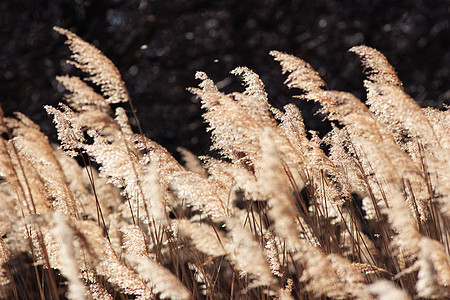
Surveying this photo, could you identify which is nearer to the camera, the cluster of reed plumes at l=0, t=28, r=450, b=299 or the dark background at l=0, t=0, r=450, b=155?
the cluster of reed plumes at l=0, t=28, r=450, b=299

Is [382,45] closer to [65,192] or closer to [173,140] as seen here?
[173,140]

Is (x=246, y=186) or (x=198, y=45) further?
(x=198, y=45)

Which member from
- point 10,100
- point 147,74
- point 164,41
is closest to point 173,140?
point 147,74

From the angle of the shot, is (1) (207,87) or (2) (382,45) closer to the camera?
(1) (207,87)

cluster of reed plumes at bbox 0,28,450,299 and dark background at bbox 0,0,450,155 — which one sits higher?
dark background at bbox 0,0,450,155

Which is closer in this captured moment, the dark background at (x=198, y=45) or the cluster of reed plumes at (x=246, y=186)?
the cluster of reed plumes at (x=246, y=186)

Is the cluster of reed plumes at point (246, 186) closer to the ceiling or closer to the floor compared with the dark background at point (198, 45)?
closer to the floor

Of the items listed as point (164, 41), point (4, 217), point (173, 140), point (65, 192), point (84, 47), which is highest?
point (164, 41)

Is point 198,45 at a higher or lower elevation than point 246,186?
higher
